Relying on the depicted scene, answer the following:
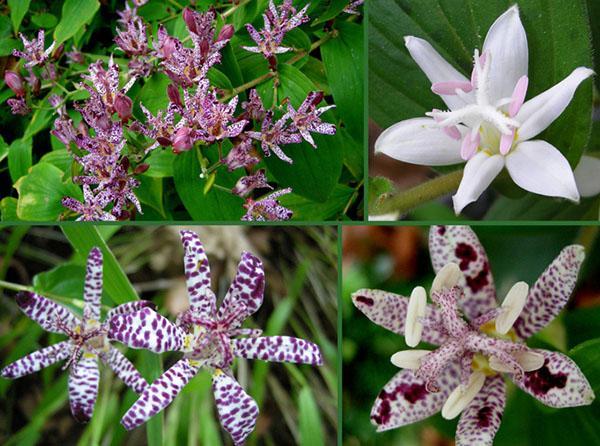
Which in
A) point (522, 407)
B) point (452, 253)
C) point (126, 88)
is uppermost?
point (126, 88)

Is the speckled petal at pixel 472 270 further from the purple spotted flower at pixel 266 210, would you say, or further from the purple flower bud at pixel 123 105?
the purple flower bud at pixel 123 105

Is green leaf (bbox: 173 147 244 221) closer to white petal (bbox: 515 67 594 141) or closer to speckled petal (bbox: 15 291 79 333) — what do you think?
speckled petal (bbox: 15 291 79 333)

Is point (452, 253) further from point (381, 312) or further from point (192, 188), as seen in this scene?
point (192, 188)

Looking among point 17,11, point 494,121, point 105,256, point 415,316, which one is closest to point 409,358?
point 415,316

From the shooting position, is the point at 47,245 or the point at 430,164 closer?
the point at 430,164

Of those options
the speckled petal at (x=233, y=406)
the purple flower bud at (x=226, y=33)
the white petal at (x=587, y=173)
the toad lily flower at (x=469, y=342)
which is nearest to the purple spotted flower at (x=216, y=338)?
the speckled petal at (x=233, y=406)

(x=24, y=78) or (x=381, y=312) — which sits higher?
(x=24, y=78)

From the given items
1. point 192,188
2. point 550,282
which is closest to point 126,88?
point 192,188
